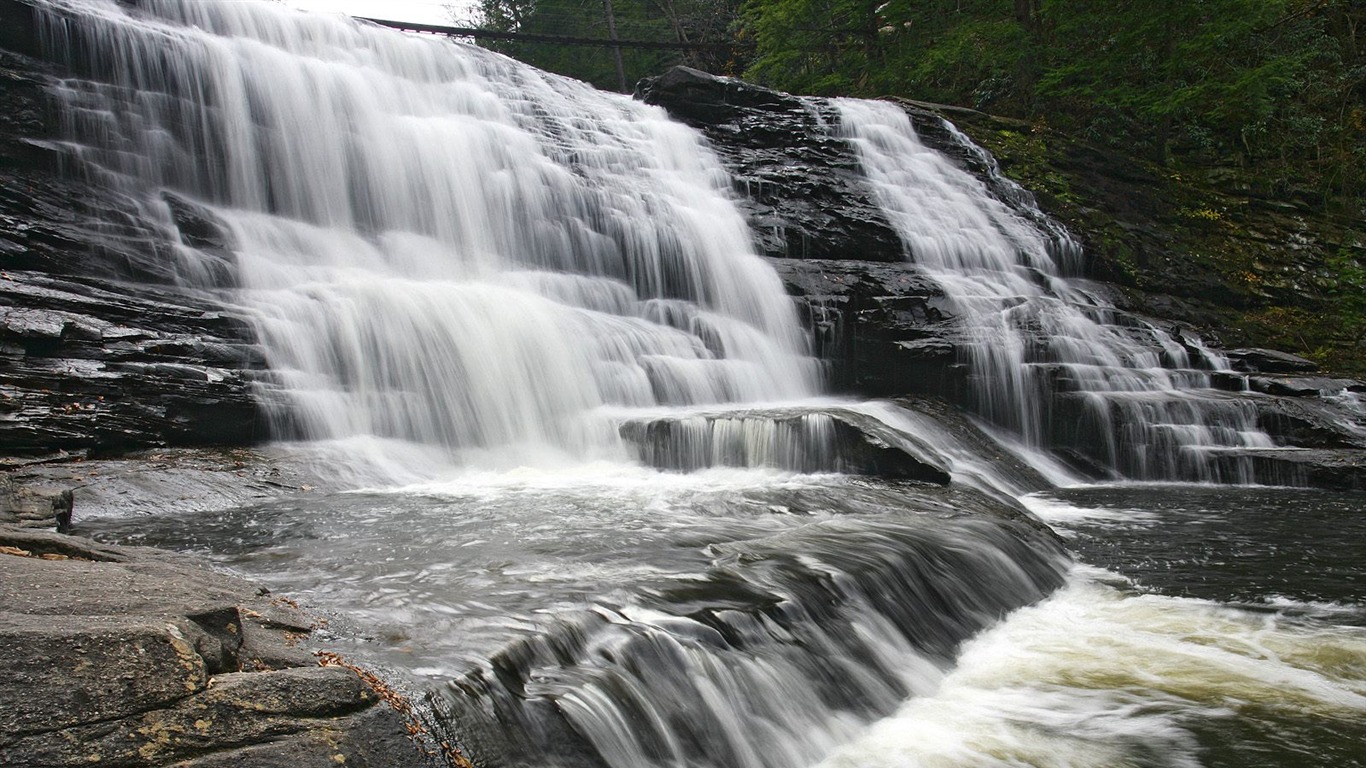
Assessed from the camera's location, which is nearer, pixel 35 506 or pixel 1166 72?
pixel 35 506

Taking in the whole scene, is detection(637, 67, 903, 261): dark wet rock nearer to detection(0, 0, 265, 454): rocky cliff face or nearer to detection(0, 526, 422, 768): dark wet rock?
detection(0, 0, 265, 454): rocky cliff face

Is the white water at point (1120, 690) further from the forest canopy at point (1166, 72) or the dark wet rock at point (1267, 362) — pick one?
the forest canopy at point (1166, 72)

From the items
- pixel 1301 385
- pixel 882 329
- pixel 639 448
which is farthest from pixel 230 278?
pixel 1301 385

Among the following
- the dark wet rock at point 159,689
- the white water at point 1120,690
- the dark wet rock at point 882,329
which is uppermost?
the dark wet rock at point 882,329

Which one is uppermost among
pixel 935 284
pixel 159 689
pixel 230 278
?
pixel 230 278

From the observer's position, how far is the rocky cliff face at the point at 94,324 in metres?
6.45

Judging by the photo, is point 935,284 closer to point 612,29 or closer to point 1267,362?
point 1267,362

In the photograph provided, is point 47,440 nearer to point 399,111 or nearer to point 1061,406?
point 399,111

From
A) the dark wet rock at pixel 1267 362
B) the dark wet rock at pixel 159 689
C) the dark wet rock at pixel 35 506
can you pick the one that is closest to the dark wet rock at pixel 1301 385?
the dark wet rock at pixel 1267 362

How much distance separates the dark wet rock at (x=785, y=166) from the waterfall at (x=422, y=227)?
0.61 m

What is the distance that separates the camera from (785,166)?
14.7 meters

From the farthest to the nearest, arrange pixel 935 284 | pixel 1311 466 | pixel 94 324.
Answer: pixel 935 284 → pixel 1311 466 → pixel 94 324

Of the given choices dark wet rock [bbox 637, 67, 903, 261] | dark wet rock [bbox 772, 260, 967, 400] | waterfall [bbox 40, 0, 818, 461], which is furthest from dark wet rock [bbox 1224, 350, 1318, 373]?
waterfall [bbox 40, 0, 818, 461]

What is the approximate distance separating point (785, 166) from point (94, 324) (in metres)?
10.5
